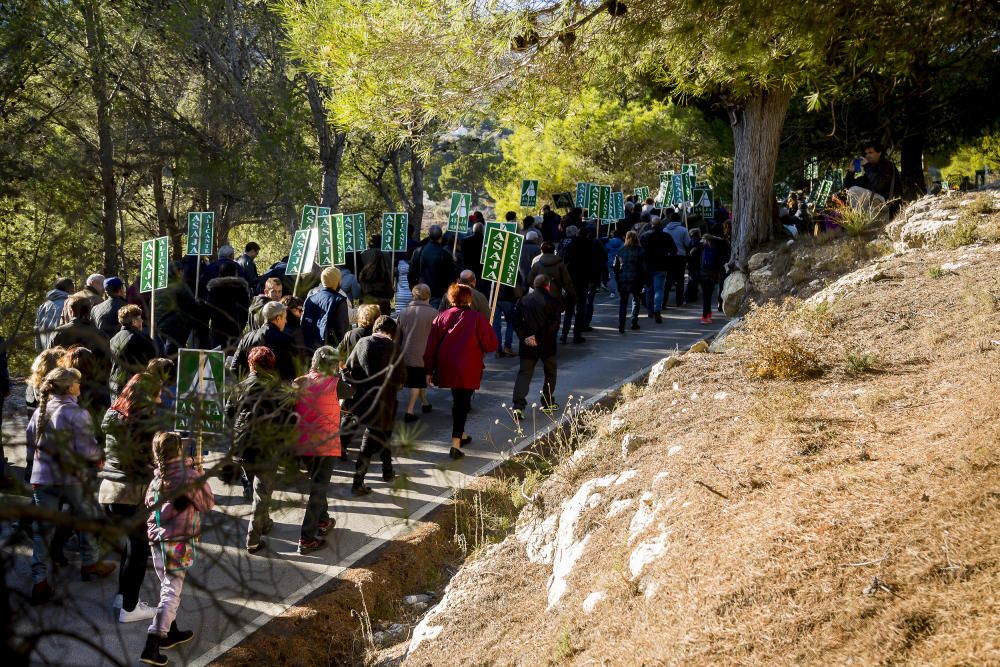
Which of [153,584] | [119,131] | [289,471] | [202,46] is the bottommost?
[153,584]

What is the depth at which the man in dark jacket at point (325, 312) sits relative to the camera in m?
10.6

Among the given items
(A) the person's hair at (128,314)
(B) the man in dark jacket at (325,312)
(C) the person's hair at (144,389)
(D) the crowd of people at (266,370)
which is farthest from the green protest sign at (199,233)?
(C) the person's hair at (144,389)

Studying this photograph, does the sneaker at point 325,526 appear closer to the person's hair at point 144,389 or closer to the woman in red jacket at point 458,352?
the woman in red jacket at point 458,352

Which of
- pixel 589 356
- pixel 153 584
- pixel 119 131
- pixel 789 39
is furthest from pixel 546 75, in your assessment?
pixel 119 131

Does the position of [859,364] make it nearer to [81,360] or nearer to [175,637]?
[175,637]

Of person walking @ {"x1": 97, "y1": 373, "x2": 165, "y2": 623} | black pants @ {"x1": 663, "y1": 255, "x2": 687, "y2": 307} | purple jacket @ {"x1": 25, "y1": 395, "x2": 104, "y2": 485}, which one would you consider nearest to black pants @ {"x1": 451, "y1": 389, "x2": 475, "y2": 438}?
person walking @ {"x1": 97, "y1": 373, "x2": 165, "y2": 623}

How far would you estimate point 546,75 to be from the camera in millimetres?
8266

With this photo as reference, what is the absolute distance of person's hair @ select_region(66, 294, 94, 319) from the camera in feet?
28.3

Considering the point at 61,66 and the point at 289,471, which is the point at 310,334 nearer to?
the point at 289,471

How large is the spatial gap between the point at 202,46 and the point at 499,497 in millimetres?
17673

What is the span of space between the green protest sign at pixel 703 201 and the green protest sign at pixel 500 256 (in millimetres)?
10228

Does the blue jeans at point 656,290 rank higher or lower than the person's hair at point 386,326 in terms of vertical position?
higher

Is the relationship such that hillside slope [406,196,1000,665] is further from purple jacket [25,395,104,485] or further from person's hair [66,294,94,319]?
person's hair [66,294,94,319]

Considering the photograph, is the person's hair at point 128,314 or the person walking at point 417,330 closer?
the person's hair at point 128,314
